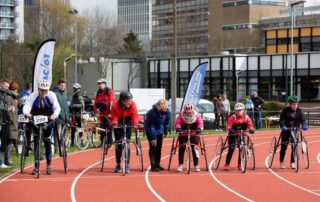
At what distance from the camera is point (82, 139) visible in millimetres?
21734

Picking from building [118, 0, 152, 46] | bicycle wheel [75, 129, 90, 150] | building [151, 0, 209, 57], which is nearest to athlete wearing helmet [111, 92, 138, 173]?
bicycle wheel [75, 129, 90, 150]

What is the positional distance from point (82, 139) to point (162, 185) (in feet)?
27.4

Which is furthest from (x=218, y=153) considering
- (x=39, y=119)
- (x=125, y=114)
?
(x=39, y=119)

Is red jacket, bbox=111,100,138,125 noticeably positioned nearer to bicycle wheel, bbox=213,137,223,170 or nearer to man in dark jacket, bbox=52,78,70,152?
bicycle wheel, bbox=213,137,223,170

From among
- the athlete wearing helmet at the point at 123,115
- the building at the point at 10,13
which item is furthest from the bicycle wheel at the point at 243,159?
the building at the point at 10,13

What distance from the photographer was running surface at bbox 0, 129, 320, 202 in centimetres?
1220

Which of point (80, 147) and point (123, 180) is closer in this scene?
point (123, 180)

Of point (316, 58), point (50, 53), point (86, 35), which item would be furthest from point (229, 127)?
point (86, 35)

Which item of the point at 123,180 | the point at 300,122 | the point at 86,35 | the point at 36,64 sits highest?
the point at 86,35

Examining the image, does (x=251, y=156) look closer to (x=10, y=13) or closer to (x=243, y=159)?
(x=243, y=159)

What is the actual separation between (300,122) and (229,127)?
167 centimetres

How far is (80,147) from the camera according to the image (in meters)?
21.6

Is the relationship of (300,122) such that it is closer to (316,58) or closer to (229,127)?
(229,127)

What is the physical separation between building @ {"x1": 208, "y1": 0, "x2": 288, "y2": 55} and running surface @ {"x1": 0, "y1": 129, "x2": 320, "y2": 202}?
82682 mm
